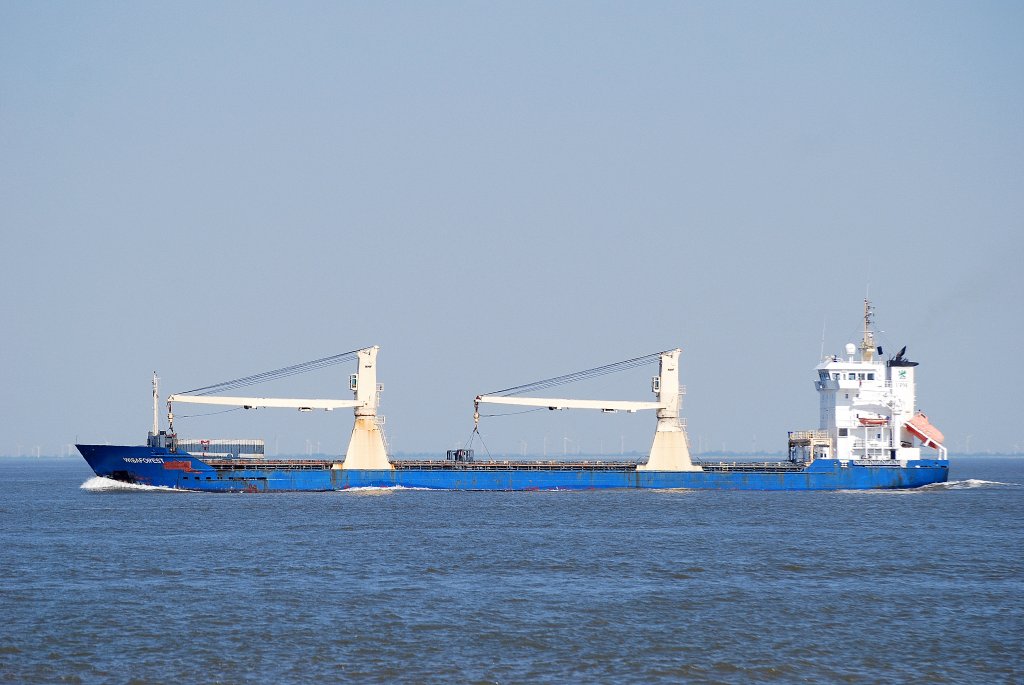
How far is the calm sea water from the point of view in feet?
73.3

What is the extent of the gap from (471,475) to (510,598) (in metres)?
40.8

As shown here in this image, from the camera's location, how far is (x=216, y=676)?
21312mm

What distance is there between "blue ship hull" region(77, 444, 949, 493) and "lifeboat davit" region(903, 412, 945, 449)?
3.86 ft

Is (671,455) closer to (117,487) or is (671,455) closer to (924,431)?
(924,431)

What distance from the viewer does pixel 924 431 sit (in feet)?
230

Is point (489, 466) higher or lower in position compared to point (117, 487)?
higher

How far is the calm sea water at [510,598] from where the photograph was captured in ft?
73.3

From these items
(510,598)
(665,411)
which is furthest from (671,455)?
(510,598)

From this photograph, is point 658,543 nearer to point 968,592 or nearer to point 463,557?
point 463,557

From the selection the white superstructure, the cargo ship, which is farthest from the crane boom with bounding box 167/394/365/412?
the white superstructure

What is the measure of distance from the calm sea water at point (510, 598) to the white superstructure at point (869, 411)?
694 inches

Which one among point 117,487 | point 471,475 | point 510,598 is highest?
point 471,475

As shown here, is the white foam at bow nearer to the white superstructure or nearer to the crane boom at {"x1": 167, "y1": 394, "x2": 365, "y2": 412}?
the crane boom at {"x1": 167, "y1": 394, "x2": 365, "y2": 412}

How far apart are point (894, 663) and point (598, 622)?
661cm
